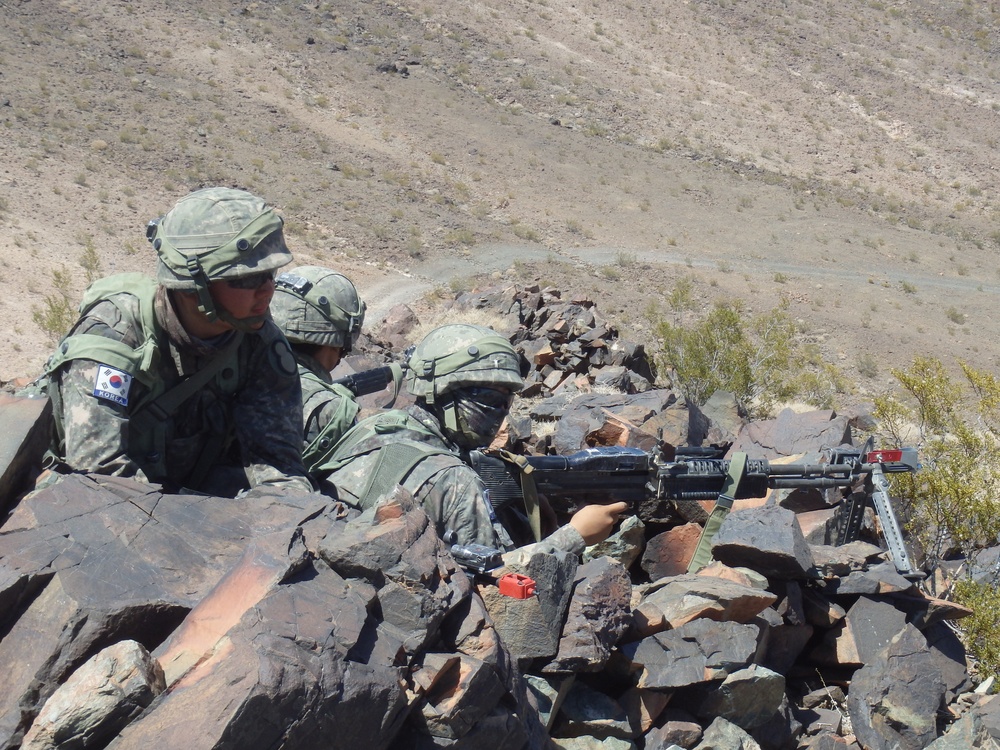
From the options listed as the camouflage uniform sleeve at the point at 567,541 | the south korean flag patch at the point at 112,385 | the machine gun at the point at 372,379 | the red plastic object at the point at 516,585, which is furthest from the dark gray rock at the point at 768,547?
the south korean flag patch at the point at 112,385

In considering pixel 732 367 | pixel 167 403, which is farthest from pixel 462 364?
pixel 732 367

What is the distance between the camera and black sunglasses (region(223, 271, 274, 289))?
10.4ft

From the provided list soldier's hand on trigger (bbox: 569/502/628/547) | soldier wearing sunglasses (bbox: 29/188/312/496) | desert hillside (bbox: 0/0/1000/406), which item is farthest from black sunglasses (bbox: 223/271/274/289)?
desert hillside (bbox: 0/0/1000/406)

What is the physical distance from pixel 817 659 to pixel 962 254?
1088 inches

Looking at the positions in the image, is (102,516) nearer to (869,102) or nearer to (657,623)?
(657,623)

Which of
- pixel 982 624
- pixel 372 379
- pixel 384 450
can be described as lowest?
pixel 372 379

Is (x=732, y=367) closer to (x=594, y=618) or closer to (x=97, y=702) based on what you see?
(x=594, y=618)

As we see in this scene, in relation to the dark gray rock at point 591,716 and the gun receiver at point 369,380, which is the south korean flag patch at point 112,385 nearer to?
the dark gray rock at point 591,716

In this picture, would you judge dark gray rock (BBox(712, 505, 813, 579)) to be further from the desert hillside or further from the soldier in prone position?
the desert hillside

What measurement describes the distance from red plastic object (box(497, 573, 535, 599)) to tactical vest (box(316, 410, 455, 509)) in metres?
0.63

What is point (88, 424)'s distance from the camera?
3.08m

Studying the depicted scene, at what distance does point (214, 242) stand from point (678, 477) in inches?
106

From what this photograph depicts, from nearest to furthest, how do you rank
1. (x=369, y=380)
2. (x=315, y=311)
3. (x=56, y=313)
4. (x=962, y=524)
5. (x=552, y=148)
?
(x=315, y=311) → (x=369, y=380) → (x=962, y=524) → (x=56, y=313) → (x=552, y=148)

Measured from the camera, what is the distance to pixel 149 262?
19.5 m
